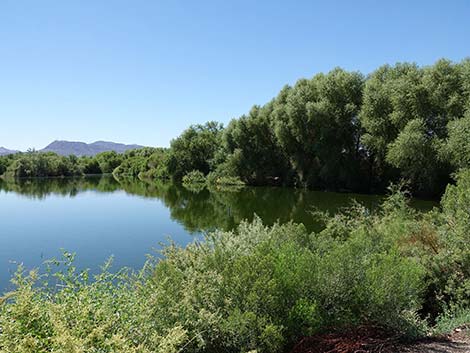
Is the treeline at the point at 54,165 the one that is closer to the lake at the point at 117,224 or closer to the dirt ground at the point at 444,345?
the lake at the point at 117,224

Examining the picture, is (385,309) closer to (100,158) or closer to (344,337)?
(344,337)

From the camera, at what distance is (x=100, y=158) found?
10106 cm

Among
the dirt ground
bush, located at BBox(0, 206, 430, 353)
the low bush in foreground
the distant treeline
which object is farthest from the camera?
the distant treeline

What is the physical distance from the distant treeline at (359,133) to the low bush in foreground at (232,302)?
1292 centimetres

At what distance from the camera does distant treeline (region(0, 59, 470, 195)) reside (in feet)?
81.4

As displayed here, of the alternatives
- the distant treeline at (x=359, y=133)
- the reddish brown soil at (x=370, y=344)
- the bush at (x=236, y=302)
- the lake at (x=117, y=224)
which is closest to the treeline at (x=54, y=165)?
the distant treeline at (x=359, y=133)

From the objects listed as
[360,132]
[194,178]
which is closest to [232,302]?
[360,132]

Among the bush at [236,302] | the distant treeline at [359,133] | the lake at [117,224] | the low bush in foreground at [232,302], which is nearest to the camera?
the low bush in foreground at [232,302]

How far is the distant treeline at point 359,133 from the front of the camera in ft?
81.4

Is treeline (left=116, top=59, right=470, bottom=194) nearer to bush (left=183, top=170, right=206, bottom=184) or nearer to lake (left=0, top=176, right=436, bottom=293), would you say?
bush (left=183, top=170, right=206, bottom=184)

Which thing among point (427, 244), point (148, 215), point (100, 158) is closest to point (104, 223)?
point (148, 215)

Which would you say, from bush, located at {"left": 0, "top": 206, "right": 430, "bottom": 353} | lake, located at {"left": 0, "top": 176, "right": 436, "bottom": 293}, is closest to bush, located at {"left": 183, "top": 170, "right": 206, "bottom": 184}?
lake, located at {"left": 0, "top": 176, "right": 436, "bottom": 293}

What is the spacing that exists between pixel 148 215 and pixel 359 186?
18841mm

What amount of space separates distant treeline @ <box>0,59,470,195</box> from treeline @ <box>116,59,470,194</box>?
0.21ft
